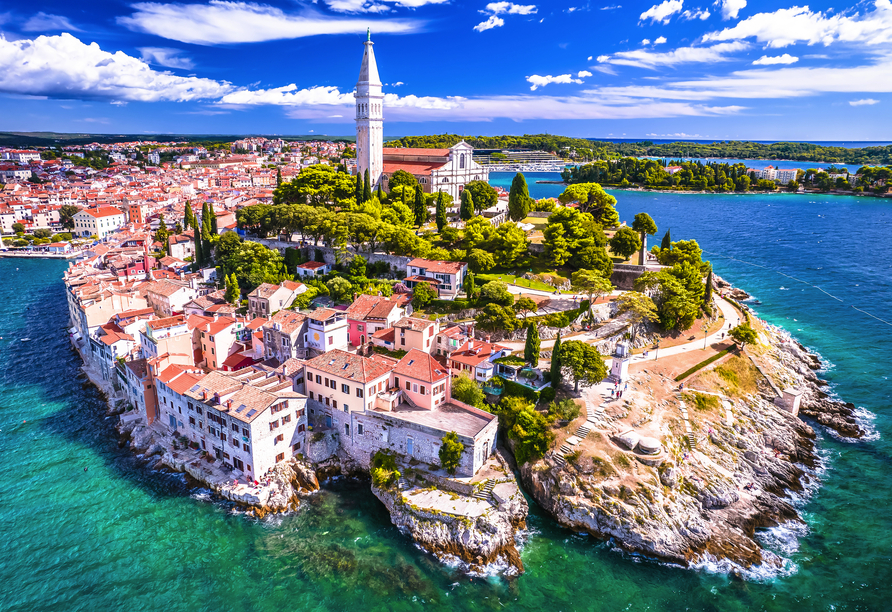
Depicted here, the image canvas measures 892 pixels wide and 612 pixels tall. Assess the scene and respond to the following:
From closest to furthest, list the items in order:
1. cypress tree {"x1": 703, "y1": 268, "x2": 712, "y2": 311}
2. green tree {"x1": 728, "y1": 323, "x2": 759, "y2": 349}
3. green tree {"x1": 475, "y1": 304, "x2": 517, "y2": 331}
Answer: green tree {"x1": 475, "y1": 304, "x2": 517, "y2": 331} < green tree {"x1": 728, "y1": 323, "x2": 759, "y2": 349} < cypress tree {"x1": 703, "y1": 268, "x2": 712, "y2": 311}

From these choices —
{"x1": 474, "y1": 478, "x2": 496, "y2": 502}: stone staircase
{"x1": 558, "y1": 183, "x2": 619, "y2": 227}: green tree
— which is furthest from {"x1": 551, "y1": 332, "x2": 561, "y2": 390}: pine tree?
{"x1": 558, "y1": 183, "x2": 619, "y2": 227}: green tree

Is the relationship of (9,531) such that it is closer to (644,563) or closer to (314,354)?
(314,354)

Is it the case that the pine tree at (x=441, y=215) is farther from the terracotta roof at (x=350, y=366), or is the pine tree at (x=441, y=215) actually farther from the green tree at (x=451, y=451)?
the green tree at (x=451, y=451)

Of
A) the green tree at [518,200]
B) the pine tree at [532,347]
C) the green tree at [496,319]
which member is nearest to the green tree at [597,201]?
the green tree at [518,200]

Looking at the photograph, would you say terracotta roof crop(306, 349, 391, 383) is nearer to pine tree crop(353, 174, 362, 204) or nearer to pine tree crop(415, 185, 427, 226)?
pine tree crop(415, 185, 427, 226)

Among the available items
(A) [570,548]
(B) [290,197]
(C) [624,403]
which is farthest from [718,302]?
(B) [290,197]

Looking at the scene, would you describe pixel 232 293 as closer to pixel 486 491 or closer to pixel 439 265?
pixel 439 265

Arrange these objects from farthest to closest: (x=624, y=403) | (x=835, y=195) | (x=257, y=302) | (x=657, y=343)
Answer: (x=835, y=195) → (x=257, y=302) → (x=657, y=343) → (x=624, y=403)
